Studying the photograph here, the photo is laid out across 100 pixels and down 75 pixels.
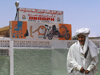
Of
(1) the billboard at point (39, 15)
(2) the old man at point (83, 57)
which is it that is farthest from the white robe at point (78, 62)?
(1) the billboard at point (39, 15)

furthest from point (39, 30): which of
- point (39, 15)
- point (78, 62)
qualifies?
point (78, 62)

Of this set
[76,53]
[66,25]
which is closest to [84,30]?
[76,53]

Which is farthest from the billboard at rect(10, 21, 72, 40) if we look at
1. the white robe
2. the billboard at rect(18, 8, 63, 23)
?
the white robe

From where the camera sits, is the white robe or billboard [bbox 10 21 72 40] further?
billboard [bbox 10 21 72 40]

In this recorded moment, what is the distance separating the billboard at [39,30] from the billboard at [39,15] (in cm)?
138

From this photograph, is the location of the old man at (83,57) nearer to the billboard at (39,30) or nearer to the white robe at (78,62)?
the white robe at (78,62)

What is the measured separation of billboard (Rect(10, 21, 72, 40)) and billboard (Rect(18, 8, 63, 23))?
1.38m

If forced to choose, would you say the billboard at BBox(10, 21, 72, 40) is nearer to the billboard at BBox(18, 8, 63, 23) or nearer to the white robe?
the billboard at BBox(18, 8, 63, 23)

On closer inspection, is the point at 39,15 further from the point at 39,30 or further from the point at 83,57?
the point at 83,57

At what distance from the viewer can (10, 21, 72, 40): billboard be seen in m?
9.91

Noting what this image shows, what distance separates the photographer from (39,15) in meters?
11.9

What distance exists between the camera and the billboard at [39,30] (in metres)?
9.91

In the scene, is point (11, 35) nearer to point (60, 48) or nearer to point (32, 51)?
point (32, 51)

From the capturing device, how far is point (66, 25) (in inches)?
435
